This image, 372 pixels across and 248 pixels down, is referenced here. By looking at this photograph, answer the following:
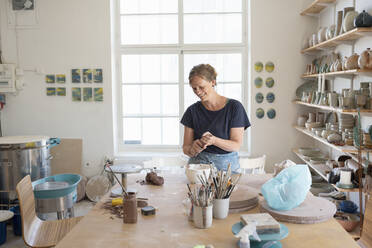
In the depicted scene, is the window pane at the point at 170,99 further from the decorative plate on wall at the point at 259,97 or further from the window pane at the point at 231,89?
the decorative plate on wall at the point at 259,97

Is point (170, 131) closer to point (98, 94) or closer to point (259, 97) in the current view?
point (98, 94)

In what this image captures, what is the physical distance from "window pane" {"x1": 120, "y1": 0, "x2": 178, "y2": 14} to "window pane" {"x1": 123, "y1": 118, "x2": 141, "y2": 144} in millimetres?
1507

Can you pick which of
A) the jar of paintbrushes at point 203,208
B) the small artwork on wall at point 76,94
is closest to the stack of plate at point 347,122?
the jar of paintbrushes at point 203,208

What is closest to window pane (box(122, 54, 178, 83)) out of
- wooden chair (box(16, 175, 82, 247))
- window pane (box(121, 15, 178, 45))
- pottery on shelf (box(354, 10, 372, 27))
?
window pane (box(121, 15, 178, 45))

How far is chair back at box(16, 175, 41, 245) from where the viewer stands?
2248 millimetres

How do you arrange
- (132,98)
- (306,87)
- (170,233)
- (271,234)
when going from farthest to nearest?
(132,98) → (306,87) → (170,233) → (271,234)

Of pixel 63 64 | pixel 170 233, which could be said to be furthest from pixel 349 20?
pixel 63 64

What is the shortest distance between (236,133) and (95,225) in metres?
1.27

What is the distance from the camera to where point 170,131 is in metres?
4.98

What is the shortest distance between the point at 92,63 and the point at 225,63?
1.81 m

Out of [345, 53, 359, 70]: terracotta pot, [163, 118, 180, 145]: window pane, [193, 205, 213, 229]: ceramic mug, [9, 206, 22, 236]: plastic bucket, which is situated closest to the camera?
[193, 205, 213, 229]: ceramic mug

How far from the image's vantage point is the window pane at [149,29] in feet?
15.8

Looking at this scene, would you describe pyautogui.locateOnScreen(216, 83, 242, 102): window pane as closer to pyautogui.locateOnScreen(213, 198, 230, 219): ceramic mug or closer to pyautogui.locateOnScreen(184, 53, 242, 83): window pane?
pyautogui.locateOnScreen(184, 53, 242, 83): window pane

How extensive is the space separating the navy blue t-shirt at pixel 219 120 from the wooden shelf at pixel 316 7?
1973 millimetres
